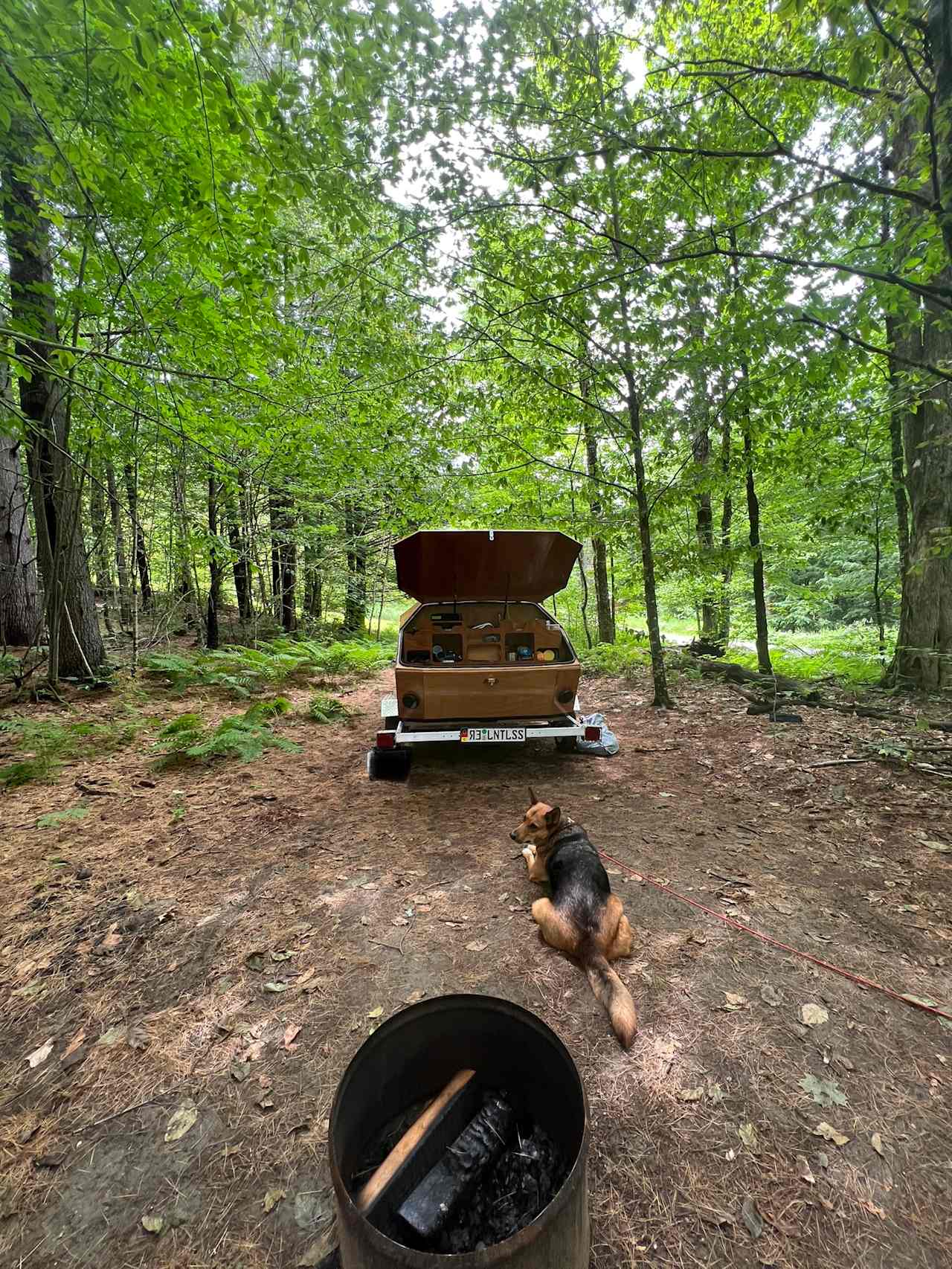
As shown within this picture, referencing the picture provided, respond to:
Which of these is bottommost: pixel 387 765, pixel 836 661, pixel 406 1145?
pixel 406 1145

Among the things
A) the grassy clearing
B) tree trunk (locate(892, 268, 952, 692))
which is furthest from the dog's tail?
the grassy clearing

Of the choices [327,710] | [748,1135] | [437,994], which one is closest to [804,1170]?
[748,1135]

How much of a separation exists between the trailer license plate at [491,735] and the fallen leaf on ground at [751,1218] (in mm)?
3273

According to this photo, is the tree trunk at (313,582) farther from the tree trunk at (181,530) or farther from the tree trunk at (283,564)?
the tree trunk at (181,530)

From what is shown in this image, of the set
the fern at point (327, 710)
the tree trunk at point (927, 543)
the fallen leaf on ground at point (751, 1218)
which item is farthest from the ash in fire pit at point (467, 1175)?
the tree trunk at point (927, 543)

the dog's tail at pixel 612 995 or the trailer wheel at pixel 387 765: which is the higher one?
the trailer wheel at pixel 387 765

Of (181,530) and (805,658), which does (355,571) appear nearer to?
(181,530)

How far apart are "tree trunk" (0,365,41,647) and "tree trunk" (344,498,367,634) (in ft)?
19.9

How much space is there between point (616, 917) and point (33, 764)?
198 inches

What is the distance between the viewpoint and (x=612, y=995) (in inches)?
81.0

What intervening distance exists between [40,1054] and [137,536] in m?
8.75

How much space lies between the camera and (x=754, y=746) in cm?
538

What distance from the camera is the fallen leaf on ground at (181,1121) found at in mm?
1657

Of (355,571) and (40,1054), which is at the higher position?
(355,571)
